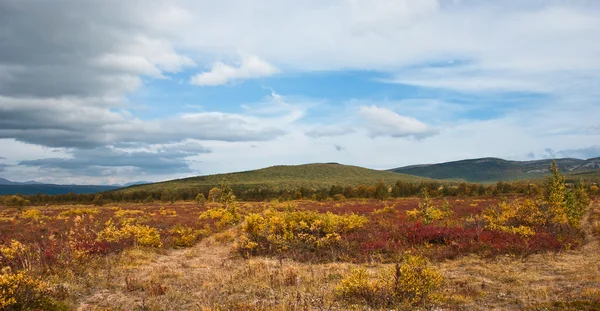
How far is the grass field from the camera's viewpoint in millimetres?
9094

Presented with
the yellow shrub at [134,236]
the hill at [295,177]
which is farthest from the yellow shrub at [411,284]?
the hill at [295,177]

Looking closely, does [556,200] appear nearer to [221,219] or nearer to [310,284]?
[310,284]

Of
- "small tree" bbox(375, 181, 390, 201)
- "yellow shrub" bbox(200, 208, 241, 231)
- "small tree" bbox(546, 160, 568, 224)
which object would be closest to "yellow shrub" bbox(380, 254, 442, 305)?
"small tree" bbox(546, 160, 568, 224)

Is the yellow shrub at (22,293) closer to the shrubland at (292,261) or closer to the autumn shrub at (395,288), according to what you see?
the shrubland at (292,261)

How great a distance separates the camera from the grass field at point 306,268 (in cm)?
909

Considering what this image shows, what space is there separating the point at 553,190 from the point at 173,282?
23.6 meters

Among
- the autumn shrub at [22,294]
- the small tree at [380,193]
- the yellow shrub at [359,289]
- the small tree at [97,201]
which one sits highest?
the autumn shrub at [22,294]

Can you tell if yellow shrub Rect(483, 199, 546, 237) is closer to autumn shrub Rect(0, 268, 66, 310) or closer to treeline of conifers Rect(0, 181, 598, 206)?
autumn shrub Rect(0, 268, 66, 310)

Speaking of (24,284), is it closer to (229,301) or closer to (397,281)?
(229,301)

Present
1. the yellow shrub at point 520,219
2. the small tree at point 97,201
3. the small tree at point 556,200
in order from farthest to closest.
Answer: the small tree at point 97,201 → the yellow shrub at point 520,219 → the small tree at point 556,200

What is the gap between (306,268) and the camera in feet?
44.9

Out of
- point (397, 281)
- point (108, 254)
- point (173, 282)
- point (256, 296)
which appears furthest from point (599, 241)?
point (108, 254)

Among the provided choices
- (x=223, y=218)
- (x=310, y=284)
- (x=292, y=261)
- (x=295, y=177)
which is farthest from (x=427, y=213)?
(x=295, y=177)

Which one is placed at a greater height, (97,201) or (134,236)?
(134,236)
